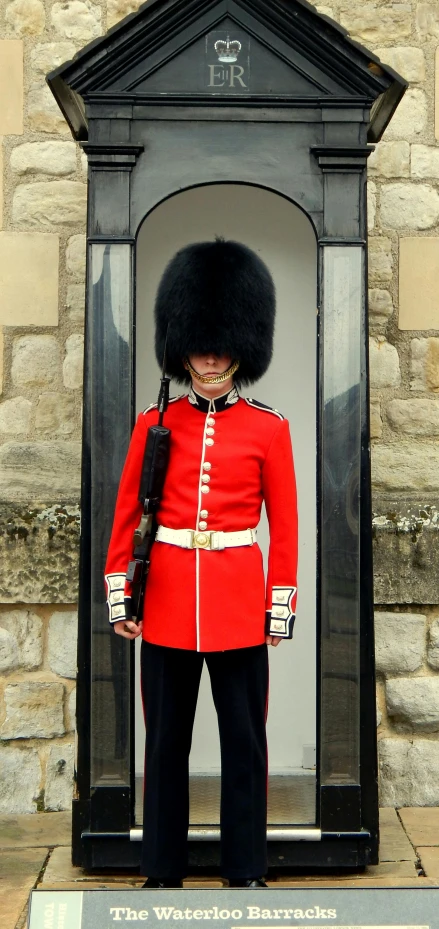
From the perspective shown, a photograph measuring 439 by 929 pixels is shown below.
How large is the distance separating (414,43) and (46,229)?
4.31ft

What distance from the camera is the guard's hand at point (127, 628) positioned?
2.59 m

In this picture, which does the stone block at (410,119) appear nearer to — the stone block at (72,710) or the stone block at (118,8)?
the stone block at (118,8)

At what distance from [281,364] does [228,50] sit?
95cm

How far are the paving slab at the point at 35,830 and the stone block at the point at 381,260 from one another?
74.7 inches

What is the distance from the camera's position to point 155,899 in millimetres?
2020

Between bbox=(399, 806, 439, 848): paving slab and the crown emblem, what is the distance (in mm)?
2102

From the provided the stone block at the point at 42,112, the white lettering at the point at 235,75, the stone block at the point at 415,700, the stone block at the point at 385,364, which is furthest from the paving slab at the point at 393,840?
the stone block at the point at 42,112

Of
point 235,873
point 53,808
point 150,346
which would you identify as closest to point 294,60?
point 150,346

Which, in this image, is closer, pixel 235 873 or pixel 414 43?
pixel 235 873

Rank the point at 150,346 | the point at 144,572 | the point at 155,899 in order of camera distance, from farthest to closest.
Answer: the point at 150,346 < the point at 144,572 < the point at 155,899

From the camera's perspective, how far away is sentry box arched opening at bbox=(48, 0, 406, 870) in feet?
9.11

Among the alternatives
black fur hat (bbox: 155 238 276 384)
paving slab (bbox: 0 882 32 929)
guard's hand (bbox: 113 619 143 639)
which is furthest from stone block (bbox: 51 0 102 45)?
paving slab (bbox: 0 882 32 929)

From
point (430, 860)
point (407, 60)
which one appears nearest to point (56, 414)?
point (407, 60)

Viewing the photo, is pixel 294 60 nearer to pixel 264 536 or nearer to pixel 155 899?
pixel 264 536
